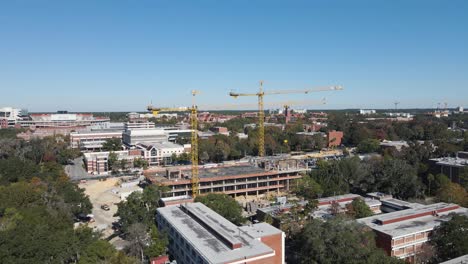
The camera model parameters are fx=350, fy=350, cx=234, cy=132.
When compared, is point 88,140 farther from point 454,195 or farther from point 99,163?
point 454,195

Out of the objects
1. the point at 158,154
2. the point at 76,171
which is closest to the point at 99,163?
the point at 76,171

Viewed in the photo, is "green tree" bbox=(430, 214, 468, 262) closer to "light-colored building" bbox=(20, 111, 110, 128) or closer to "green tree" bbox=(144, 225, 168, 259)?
"green tree" bbox=(144, 225, 168, 259)

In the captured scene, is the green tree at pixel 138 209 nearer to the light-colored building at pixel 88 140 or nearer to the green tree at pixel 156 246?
the green tree at pixel 156 246

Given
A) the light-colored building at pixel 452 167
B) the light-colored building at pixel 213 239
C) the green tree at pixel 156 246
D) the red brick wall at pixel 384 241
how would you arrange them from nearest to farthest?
1. the light-colored building at pixel 213 239
2. the green tree at pixel 156 246
3. the red brick wall at pixel 384 241
4. the light-colored building at pixel 452 167

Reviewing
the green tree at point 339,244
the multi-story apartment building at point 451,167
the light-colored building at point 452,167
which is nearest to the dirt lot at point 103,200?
the green tree at point 339,244

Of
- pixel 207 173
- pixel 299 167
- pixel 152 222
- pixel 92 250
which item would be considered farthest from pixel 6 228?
pixel 299 167

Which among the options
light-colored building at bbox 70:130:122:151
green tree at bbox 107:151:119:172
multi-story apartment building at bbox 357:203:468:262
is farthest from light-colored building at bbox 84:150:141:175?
multi-story apartment building at bbox 357:203:468:262
